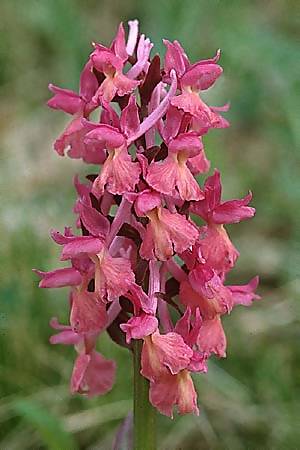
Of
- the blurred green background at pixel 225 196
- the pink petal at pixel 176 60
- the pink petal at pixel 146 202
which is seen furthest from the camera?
the blurred green background at pixel 225 196

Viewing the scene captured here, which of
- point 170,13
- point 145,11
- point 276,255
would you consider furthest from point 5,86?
point 276,255

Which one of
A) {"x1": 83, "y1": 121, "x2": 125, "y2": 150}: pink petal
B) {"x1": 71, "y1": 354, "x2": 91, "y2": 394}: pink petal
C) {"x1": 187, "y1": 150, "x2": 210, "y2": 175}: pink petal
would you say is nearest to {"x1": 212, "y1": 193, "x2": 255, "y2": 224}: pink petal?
{"x1": 187, "y1": 150, "x2": 210, "y2": 175}: pink petal

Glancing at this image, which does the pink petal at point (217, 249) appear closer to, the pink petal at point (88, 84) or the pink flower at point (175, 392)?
the pink flower at point (175, 392)

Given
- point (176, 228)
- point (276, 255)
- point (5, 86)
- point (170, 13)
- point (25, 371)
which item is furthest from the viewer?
point (5, 86)

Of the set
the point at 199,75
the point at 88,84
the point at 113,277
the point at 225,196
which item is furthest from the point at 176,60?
the point at 225,196

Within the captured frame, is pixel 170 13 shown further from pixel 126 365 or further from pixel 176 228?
pixel 176 228

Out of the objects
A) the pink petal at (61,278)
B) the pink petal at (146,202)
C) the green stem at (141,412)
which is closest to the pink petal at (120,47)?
the pink petal at (146,202)
